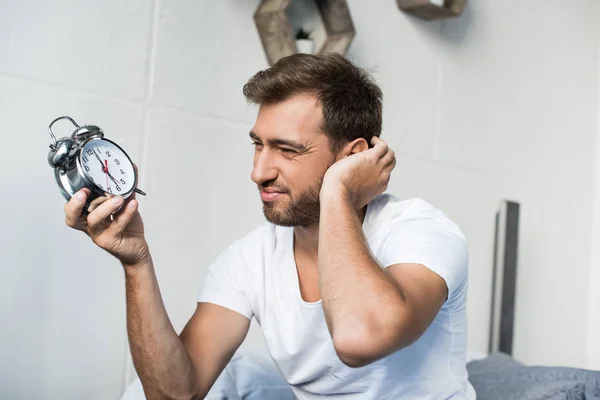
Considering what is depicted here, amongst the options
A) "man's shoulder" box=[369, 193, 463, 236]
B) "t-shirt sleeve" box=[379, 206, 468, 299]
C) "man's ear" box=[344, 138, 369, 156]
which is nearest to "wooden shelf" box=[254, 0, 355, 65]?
"man's ear" box=[344, 138, 369, 156]

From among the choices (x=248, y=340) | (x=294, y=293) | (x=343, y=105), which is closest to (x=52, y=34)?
(x=343, y=105)

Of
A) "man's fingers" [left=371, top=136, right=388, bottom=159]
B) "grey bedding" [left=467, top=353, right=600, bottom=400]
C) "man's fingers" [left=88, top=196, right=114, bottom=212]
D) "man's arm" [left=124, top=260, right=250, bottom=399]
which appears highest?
"man's fingers" [left=371, top=136, right=388, bottom=159]

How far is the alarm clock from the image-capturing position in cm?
149

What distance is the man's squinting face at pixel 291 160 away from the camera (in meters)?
1.80

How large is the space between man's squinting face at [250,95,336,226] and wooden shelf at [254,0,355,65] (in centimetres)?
71

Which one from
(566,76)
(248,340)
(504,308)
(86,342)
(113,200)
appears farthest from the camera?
(566,76)

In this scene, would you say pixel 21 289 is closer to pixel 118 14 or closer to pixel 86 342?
pixel 86 342

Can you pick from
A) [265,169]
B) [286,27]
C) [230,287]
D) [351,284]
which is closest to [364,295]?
[351,284]

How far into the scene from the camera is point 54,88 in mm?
2088

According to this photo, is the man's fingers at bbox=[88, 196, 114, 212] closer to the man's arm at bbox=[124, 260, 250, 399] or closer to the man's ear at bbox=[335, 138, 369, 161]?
the man's arm at bbox=[124, 260, 250, 399]

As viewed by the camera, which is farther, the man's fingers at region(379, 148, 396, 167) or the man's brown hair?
the man's brown hair

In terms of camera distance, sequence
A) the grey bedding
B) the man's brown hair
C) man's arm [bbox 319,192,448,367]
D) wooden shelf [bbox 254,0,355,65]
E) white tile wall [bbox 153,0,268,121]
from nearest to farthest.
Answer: man's arm [bbox 319,192,448,367], the man's brown hair, the grey bedding, white tile wall [bbox 153,0,268,121], wooden shelf [bbox 254,0,355,65]

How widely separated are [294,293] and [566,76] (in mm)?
2527

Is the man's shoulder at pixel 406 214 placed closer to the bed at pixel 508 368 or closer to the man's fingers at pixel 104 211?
the man's fingers at pixel 104 211
